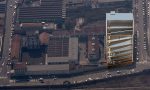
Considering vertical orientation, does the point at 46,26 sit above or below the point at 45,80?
above

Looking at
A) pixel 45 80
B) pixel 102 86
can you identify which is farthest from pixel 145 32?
pixel 45 80

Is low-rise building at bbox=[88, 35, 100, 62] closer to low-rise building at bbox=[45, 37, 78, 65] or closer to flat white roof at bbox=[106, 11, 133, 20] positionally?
low-rise building at bbox=[45, 37, 78, 65]

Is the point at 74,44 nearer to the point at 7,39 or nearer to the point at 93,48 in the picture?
the point at 93,48

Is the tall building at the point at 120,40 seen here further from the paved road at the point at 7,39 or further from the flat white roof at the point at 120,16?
the paved road at the point at 7,39

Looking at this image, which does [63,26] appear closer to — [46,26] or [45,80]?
[46,26]

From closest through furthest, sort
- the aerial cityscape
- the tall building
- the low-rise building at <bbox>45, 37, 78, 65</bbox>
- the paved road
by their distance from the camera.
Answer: the tall building < the aerial cityscape < the low-rise building at <bbox>45, 37, 78, 65</bbox> < the paved road

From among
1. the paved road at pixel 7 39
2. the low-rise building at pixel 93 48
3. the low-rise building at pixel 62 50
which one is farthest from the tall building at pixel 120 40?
the paved road at pixel 7 39

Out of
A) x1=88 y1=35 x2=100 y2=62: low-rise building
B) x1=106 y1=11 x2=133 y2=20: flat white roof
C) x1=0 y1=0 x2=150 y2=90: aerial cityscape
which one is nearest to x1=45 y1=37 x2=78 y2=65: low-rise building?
x1=0 y1=0 x2=150 y2=90: aerial cityscape

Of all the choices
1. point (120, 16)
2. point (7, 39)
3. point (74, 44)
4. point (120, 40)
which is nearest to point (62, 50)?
point (74, 44)
